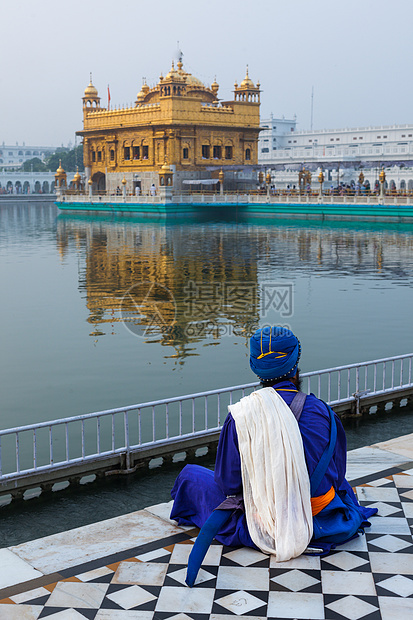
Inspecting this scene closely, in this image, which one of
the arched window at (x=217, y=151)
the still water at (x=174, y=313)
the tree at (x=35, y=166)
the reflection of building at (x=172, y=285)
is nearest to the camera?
the still water at (x=174, y=313)

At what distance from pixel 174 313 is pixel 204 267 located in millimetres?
8262

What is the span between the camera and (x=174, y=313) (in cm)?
1592

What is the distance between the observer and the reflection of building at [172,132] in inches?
2172

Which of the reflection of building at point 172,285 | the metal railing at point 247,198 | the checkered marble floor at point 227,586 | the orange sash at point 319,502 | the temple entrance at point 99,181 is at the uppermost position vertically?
the temple entrance at point 99,181

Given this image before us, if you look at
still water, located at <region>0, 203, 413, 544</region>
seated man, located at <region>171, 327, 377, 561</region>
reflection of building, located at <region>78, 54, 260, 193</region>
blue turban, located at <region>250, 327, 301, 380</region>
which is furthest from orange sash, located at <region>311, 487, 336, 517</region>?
reflection of building, located at <region>78, 54, 260, 193</region>

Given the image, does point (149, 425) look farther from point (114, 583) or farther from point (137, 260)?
point (137, 260)

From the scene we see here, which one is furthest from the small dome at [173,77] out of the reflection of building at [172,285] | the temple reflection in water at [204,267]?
the reflection of building at [172,285]

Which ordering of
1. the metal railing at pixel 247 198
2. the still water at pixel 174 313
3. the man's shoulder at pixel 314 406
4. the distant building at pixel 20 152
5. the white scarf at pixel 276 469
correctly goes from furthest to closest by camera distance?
the distant building at pixel 20 152 → the metal railing at pixel 247 198 → the still water at pixel 174 313 → the man's shoulder at pixel 314 406 → the white scarf at pixel 276 469

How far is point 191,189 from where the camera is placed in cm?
5625

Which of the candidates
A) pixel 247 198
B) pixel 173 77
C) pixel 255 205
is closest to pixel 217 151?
pixel 173 77

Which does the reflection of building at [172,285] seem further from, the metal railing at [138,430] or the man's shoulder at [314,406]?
the man's shoulder at [314,406]

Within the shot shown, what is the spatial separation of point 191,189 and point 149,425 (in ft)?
160

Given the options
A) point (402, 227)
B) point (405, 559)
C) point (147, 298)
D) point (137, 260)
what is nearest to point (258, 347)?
point (405, 559)

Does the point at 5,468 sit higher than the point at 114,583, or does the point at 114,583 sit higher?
the point at 114,583
